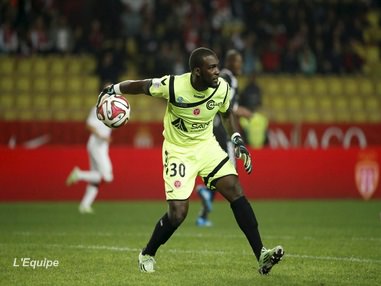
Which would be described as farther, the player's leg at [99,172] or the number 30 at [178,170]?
the player's leg at [99,172]

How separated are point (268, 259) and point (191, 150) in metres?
1.35

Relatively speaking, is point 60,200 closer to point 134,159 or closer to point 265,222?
point 134,159

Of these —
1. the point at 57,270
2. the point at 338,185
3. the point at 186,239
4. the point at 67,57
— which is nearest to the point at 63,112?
the point at 67,57

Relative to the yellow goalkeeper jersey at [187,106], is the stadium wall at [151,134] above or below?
below

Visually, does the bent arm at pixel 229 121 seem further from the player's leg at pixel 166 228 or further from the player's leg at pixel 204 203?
the player's leg at pixel 204 203

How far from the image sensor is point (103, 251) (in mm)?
10055

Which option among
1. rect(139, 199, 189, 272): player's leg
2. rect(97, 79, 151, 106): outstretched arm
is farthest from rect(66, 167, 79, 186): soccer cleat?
rect(139, 199, 189, 272): player's leg

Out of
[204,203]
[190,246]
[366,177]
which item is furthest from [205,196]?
[366,177]

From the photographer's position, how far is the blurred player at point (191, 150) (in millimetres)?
8375

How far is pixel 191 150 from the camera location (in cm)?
855

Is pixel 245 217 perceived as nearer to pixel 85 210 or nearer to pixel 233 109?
pixel 233 109

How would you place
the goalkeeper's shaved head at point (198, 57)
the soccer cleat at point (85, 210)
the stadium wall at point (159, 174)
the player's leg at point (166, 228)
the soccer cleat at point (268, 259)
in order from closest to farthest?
the soccer cleat at point (268, 259) < the goalkeeper's shaved head at point (198, 57) < the player's leg at point (166, 228) < the soccer cleat at point (85, 210) < the stadium wall at point (159, 174)

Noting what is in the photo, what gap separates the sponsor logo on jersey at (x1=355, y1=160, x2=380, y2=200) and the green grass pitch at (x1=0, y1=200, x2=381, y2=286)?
158 cm

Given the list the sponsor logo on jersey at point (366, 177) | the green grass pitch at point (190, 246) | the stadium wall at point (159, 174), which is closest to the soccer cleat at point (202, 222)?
the green grass pitch at point (190, 246)
